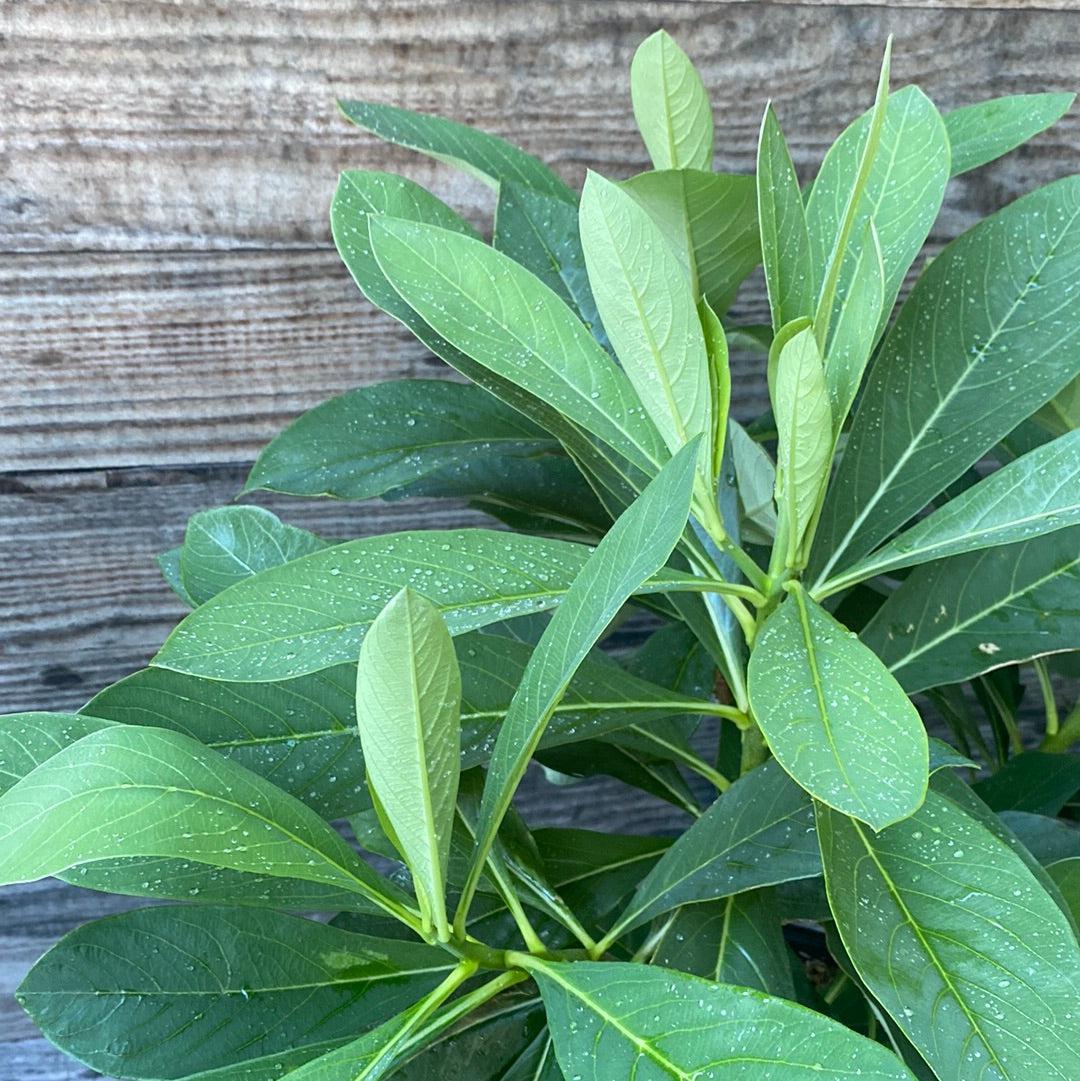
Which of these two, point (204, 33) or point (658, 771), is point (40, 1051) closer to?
point (658, 771)

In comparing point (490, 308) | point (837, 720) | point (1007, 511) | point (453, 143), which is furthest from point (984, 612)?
point (453, 143)

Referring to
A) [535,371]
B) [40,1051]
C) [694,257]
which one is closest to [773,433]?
[694,257]

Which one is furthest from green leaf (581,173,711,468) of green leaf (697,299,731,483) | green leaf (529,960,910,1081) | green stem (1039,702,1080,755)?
green stem (1039,702,1080,755)

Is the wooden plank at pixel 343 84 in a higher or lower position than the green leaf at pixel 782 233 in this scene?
higher

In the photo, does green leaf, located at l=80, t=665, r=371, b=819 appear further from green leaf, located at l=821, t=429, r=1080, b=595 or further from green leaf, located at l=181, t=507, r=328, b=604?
green leaf, located at l=821, t=429, r=1080, b=595

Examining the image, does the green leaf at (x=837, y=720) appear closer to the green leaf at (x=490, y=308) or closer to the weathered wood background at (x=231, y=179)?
the green leaf at (x=490, y=308)

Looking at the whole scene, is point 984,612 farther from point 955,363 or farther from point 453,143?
point 453,143

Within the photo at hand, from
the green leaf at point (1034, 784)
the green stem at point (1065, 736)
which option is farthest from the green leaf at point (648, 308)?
the green stem at point (1065, 736)
